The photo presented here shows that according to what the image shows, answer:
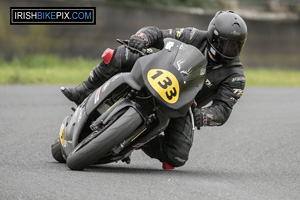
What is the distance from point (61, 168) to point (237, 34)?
192cm

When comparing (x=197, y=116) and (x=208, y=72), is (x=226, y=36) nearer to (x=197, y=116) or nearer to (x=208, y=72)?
(x=208, y=72)

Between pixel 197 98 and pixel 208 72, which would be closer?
pixel 208 72

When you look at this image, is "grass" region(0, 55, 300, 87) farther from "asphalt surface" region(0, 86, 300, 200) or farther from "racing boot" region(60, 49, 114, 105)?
"racing boot" region(60, 49, 114, 105)

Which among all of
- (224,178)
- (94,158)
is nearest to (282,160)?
(224,178)

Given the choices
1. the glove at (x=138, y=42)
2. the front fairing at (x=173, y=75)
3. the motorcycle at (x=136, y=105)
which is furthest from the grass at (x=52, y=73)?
the front fairing at (x=173, y=75)

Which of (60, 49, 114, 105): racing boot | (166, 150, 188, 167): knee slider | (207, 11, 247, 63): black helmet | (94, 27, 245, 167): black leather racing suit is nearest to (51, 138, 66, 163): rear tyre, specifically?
(60, 49, 114, 105): racing boot

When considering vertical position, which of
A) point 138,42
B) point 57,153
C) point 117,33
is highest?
point 138,42

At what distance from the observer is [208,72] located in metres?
6.52

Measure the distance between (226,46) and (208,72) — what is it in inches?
14.9

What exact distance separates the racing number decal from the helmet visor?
0.95 m

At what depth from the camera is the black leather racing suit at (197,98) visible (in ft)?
20.4

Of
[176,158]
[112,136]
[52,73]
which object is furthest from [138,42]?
[52,73]

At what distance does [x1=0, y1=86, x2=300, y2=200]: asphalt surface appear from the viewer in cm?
492

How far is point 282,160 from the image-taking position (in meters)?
7.10
